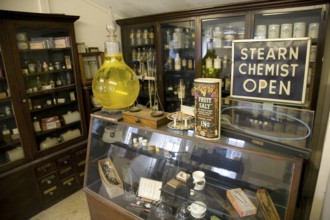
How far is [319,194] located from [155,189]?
86cm

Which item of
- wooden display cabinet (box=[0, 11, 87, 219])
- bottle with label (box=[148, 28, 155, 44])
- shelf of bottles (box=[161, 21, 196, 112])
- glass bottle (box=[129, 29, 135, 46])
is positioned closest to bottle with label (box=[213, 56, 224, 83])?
shelf of bottles (box=[161, 21, 196, 112])

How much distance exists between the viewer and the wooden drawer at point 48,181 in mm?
2200

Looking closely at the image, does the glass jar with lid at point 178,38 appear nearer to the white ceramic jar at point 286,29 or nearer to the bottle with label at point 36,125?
the white ceramic jar at point 286,29

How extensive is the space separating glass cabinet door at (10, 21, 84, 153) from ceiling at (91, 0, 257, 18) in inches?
31.7

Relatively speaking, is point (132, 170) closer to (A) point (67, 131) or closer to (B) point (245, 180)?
(B) point (245, 180)

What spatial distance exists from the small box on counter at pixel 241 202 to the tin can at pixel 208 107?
1.29ft

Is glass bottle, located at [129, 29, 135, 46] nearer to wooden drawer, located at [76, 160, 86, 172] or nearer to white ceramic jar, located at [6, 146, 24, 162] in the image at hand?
wooden drawer, located at [76, 160, 86, 172]

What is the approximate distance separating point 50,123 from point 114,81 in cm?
167

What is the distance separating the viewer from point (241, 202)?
1073 mm

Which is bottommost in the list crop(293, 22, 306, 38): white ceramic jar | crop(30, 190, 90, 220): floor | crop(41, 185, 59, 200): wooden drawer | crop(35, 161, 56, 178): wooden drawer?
crop(30, 190, 90, 220): floor

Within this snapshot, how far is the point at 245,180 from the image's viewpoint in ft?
3.81

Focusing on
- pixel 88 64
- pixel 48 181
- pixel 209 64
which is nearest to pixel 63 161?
pixel 48 181

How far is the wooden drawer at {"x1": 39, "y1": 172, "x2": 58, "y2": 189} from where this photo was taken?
2200mm

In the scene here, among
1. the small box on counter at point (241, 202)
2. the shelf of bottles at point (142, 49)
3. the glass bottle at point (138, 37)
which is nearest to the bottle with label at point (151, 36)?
the shelf of bottles at point (142, 49)
